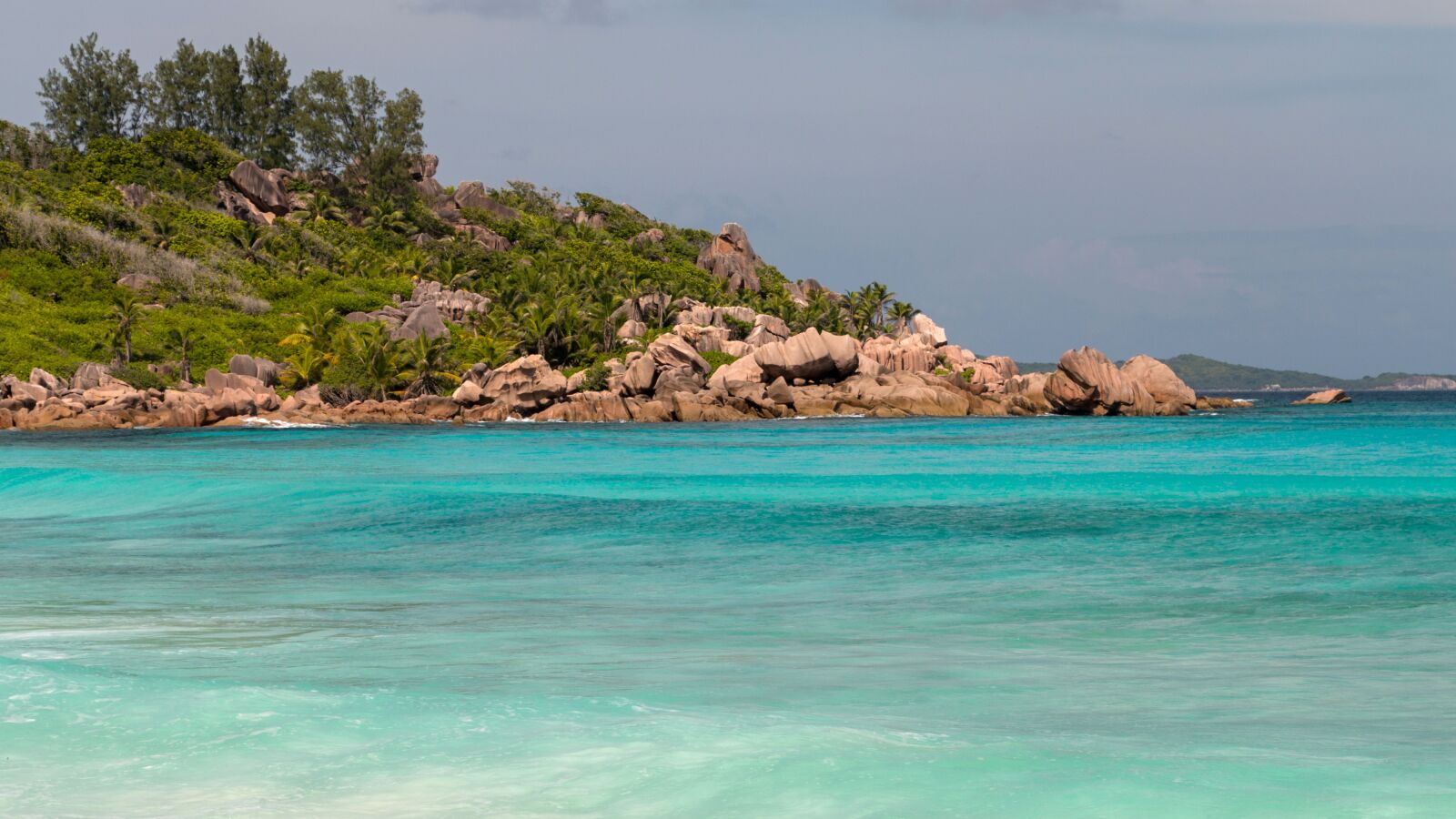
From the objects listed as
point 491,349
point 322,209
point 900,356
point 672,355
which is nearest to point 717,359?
point 672,355

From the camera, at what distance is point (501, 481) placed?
32031 mm

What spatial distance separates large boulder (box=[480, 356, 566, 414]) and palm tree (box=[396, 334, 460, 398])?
13.1 ft

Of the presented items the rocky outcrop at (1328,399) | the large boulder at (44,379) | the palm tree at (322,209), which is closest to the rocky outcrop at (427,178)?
the palm tree at (322,209)

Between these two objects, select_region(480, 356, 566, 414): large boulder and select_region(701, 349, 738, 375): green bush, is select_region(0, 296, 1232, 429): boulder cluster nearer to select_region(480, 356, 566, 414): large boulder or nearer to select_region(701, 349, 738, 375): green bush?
select_region(480, 356, 566, 414): large boulder

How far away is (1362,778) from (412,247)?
105 m

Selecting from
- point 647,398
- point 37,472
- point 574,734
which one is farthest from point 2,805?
point 647,398

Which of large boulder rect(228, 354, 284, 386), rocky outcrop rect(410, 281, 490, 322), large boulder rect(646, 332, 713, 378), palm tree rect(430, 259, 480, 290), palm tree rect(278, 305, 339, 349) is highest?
palm tree rect(430, 259, 480, 290)

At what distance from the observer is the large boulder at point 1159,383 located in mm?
82938

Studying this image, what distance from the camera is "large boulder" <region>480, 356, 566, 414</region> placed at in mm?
73438

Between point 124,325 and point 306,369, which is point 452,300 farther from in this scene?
point 124,325

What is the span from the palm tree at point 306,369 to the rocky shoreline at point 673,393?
1081 mm

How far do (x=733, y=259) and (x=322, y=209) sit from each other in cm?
3777

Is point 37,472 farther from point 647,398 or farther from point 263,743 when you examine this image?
point 647,398

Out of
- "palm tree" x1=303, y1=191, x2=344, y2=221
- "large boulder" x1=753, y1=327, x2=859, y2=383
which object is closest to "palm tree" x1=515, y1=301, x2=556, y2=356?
"large boulder" x1=753, y1=327, x2=859, y2=383
